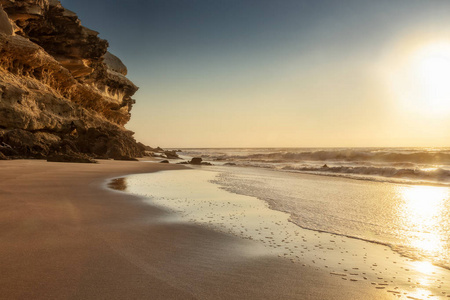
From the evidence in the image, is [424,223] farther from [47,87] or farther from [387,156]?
[387,156]

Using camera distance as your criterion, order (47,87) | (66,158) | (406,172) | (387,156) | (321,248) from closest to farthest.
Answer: (321,248) < (66,158) < (406,172) < (47,87) < (387,156)

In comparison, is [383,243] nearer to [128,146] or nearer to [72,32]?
[128,146]

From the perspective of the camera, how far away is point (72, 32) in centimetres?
2364

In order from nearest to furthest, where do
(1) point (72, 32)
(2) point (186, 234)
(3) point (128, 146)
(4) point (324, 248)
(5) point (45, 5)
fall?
(4) point (324, 248) → (2) point (186, 234) → (3) point (128, 146) → (5) point (45, 5) → (1) point (72, 32)

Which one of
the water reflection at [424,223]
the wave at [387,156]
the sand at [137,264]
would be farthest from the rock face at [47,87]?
the wave at [387,156]

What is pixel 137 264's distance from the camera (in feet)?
7.20

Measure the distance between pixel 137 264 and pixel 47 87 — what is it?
19.1 meters

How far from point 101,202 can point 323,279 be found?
375 centimetres

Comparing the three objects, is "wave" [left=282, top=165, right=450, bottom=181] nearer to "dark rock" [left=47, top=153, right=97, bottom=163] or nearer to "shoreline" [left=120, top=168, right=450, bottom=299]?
"shoreline" [left=120, top=168, right=450, bottom=299]

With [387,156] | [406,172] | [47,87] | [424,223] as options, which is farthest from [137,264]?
[387,156]

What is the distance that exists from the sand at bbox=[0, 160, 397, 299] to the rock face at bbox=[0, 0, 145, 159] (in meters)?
11.6

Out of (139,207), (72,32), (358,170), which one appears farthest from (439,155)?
(72,32)

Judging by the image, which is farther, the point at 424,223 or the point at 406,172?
the point at 406,172

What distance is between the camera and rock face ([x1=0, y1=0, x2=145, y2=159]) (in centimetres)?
1298
